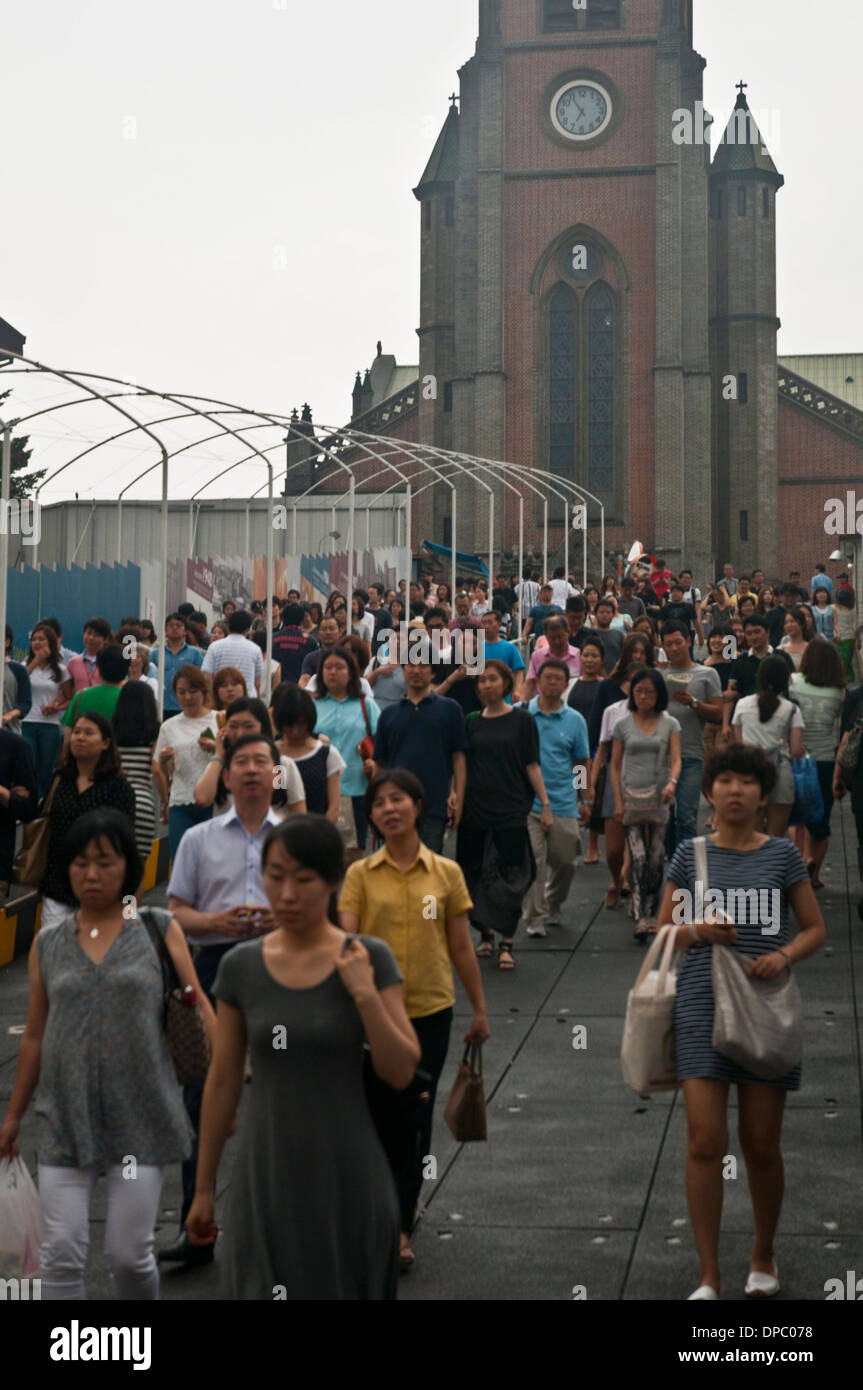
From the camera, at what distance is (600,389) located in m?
56.9

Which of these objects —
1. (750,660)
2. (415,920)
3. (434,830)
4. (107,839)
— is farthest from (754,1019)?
(750,660)

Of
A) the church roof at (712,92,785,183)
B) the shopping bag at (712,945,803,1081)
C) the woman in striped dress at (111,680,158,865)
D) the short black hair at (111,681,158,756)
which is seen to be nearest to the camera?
the shopping bag at (712,945,803,1081)

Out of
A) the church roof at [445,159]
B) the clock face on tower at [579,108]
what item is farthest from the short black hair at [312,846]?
the church roof at [445,159]

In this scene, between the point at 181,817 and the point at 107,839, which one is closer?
the point at 107,839

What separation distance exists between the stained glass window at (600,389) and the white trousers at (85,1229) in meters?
52.3

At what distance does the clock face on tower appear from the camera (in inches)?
2242

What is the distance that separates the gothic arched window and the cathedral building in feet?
0.18

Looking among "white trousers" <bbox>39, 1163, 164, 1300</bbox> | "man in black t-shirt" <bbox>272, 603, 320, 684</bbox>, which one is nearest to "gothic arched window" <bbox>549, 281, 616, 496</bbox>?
"man in black t-shirt" <bbox>272, 603, 320, 684</bbox>

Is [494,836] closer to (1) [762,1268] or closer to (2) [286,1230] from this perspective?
(1) [762,1268]

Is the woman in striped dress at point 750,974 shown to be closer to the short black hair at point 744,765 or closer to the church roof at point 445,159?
the short black hair at point 744,765

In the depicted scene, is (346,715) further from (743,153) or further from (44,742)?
(743,153)

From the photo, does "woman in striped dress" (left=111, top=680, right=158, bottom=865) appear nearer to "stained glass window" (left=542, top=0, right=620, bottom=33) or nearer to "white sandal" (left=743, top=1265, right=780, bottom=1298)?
"white sandal" (left=743, top=1265, right=780, bottom=1298)

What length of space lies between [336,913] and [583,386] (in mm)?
51691
